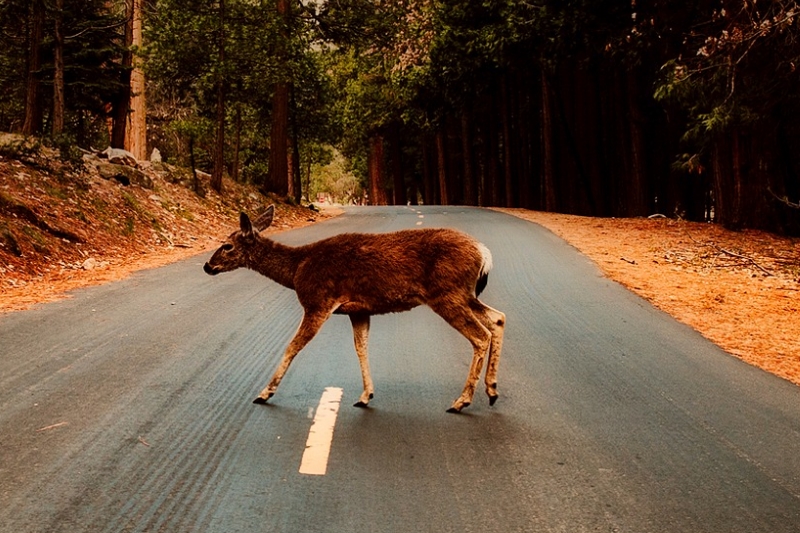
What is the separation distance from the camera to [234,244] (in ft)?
21.4

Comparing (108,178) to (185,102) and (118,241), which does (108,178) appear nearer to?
(118,241)

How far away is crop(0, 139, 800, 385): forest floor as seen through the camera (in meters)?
9.66

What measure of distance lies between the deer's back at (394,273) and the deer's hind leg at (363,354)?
202mm

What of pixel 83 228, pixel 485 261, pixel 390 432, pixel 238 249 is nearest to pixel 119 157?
pixel 83 228

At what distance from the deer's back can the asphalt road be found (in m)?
0.81

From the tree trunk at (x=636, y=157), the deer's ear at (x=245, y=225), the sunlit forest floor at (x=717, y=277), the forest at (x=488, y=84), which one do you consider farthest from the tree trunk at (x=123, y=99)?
the deer's ear at (x=245, y=225)

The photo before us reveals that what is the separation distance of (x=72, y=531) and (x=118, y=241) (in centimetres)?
1351

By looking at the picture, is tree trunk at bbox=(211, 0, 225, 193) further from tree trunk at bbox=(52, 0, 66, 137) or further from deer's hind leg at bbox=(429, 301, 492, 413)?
deer's hind leg at bbox=(429, 301, 492, 413)

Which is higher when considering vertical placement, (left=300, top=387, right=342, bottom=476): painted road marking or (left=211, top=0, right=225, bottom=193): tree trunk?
(left=211, top=0, right=225, bottom=193): tree trunk

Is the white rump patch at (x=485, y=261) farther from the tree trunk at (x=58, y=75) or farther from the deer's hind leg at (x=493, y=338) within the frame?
the tree trunk at (x=58, y=75)

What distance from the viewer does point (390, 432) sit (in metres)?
5.07

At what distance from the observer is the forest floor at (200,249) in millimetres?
9656

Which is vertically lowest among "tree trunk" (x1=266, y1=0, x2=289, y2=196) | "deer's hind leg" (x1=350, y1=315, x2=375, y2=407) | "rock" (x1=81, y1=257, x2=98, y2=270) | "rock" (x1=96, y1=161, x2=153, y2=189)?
"deer's hind leg" (x1=350, y1=315, x2=375, y2=407)

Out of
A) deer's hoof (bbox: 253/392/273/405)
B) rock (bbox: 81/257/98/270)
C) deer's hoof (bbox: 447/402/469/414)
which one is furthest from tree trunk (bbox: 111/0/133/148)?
deer's hoof (bbox: 447/402/469/414)
